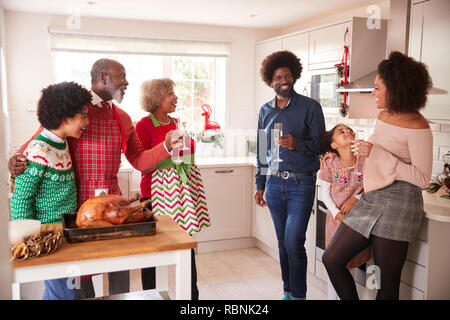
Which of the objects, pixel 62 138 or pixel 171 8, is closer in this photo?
pixel 62 138

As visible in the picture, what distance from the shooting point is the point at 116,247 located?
3.99 ft

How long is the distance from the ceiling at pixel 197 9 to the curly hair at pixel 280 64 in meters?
0.88

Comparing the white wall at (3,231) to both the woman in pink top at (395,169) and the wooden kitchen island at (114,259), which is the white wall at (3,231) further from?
the woman in pink top at (395,169)

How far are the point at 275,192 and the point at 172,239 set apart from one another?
1.23 m

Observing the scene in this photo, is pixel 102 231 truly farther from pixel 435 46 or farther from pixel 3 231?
pixel 435 46

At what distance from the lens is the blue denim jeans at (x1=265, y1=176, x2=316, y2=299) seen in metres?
2.38

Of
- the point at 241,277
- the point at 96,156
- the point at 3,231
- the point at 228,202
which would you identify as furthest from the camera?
the point at 228,202

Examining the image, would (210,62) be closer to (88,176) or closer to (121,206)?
(88,176)

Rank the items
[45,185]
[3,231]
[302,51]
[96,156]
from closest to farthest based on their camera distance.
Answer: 1. [3,231]
2. [45,185]
3. [96,156]
4. [302,51]

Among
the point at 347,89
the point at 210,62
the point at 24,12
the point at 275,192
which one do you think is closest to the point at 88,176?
the point at 275,192

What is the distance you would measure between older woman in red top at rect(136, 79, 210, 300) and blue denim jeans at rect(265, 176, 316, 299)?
49 cm

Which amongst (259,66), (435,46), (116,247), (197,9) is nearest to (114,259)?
(116,247)

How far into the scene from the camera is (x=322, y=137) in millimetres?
2346

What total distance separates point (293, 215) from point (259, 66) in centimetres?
244
